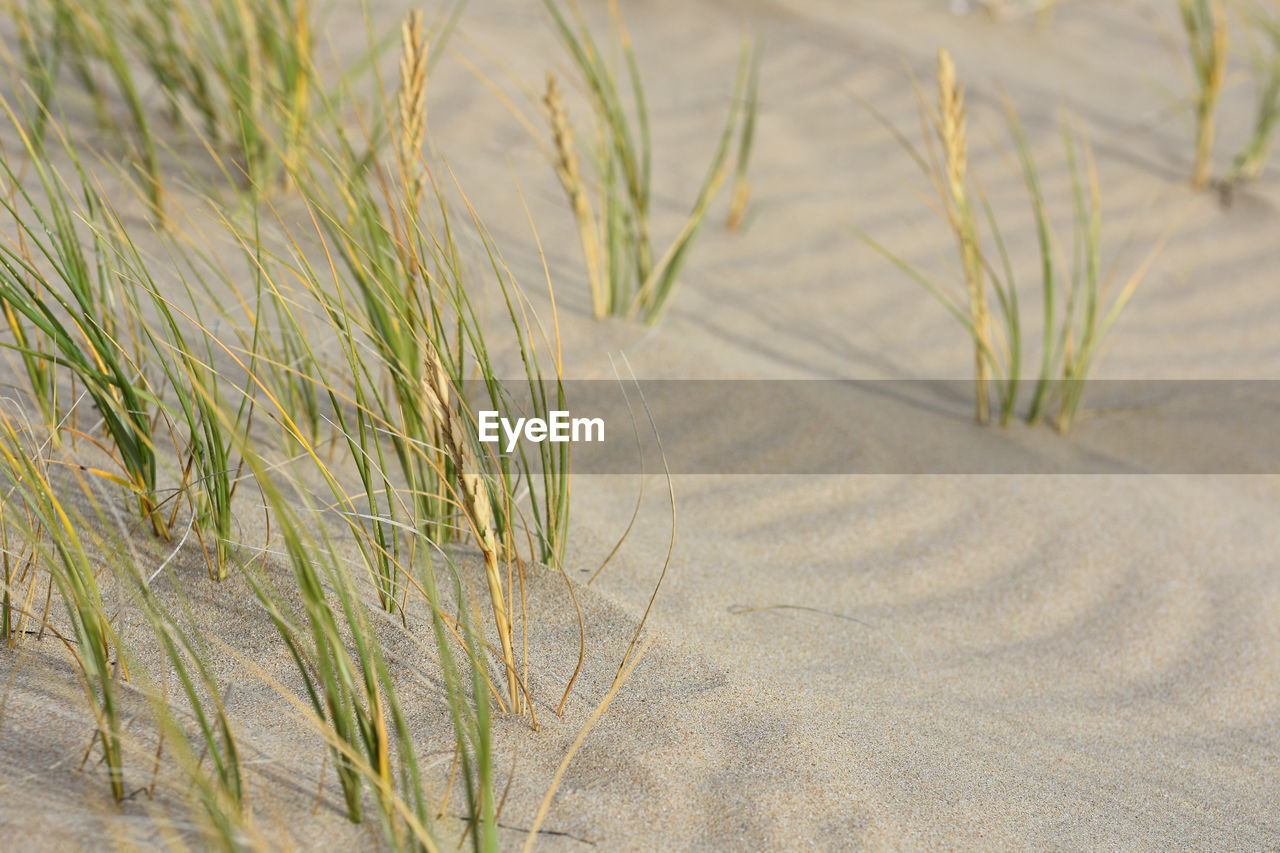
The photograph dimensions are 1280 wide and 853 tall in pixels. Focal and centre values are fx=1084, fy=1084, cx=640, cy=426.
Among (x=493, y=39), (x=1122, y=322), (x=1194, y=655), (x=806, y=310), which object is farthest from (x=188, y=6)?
(x=1194, y=655)

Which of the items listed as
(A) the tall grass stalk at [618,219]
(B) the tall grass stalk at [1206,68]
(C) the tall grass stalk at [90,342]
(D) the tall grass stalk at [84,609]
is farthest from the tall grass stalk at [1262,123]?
(D) the tall grass stalk at [84,609]

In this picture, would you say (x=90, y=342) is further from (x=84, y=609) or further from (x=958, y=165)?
(x=958, y=165)

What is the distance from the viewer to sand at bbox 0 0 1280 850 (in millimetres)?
1169

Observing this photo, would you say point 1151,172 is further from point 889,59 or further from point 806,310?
point 806,310

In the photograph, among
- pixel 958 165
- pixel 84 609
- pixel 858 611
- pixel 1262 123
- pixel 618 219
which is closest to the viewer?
pixel 84 609

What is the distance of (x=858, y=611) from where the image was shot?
168 cm

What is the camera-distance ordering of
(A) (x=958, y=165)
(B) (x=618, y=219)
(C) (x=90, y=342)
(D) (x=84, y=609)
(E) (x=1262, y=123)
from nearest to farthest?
(D) (x=84, y=609) < (C) (x=90, y=342) < (A) (x=958, y=165) < (B) (x=618, y=219) < (E) (x=1262, y=123)

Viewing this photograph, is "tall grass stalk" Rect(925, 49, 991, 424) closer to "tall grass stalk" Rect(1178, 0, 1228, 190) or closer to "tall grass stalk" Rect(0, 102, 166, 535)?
"tall grass stalk" Rect(0, 102, 166, 535)

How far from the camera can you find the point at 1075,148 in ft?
11.9

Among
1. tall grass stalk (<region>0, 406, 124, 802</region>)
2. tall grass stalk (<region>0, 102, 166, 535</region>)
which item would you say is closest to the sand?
tall grass stalk (<region>0, 406, 124, 802</region>)

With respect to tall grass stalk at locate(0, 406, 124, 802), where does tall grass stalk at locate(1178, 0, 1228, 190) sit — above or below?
above

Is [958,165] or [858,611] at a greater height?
[958,165]

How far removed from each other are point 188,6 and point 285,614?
2377 mm

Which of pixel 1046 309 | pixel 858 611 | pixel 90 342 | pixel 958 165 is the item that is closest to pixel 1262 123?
pixel 1046 309
